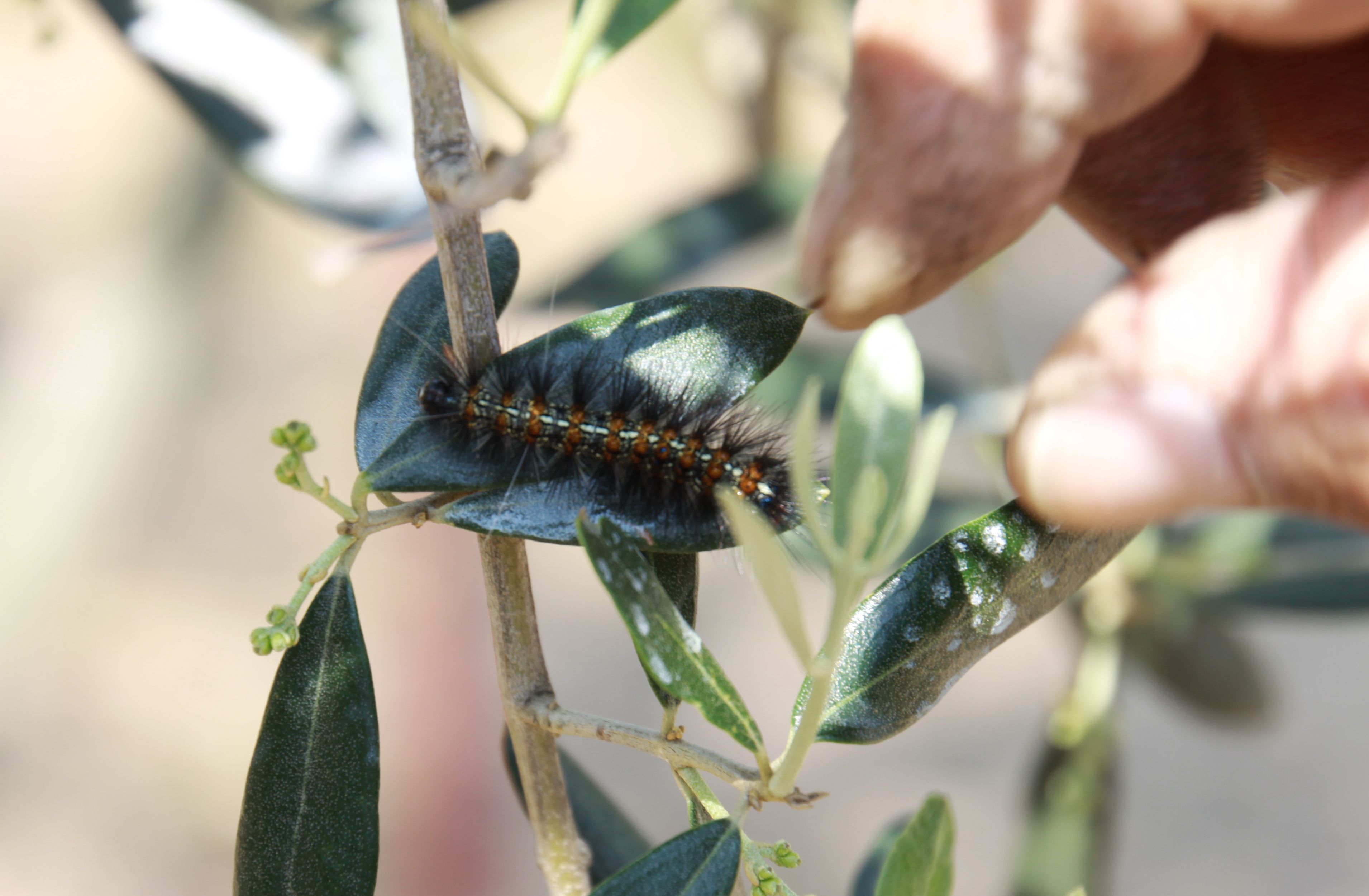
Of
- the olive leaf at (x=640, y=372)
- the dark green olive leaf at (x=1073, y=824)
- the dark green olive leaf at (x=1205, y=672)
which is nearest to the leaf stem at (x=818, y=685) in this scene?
the olive leaf at (x=640, y=372)

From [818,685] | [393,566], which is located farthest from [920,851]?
[393,566]

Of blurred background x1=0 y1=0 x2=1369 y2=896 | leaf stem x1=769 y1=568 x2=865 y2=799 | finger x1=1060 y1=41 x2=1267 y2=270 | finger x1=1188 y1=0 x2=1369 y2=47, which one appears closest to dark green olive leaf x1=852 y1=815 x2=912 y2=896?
leaf stem x1=769 y1=568 x2=865 y2=799

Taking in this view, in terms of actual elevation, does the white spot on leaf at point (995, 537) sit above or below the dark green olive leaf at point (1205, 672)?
above

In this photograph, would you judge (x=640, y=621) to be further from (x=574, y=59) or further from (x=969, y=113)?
(x=969, y=113)

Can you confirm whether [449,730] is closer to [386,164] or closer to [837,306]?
[386,164]

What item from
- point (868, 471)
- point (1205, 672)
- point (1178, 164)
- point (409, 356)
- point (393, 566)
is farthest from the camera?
point (393, 566)

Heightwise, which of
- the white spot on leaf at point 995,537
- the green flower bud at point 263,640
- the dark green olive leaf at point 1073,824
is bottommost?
the dark green olive leaf at point 1073,824

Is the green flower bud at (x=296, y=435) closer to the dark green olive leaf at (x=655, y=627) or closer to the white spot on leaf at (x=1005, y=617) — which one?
the dark green olive leaf at (x=655, y=627)

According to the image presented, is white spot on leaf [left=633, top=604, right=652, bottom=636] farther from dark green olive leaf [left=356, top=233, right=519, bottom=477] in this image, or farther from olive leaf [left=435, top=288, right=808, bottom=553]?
dark green olive leaf [left=356, top=233, right=519, bottom=477]
